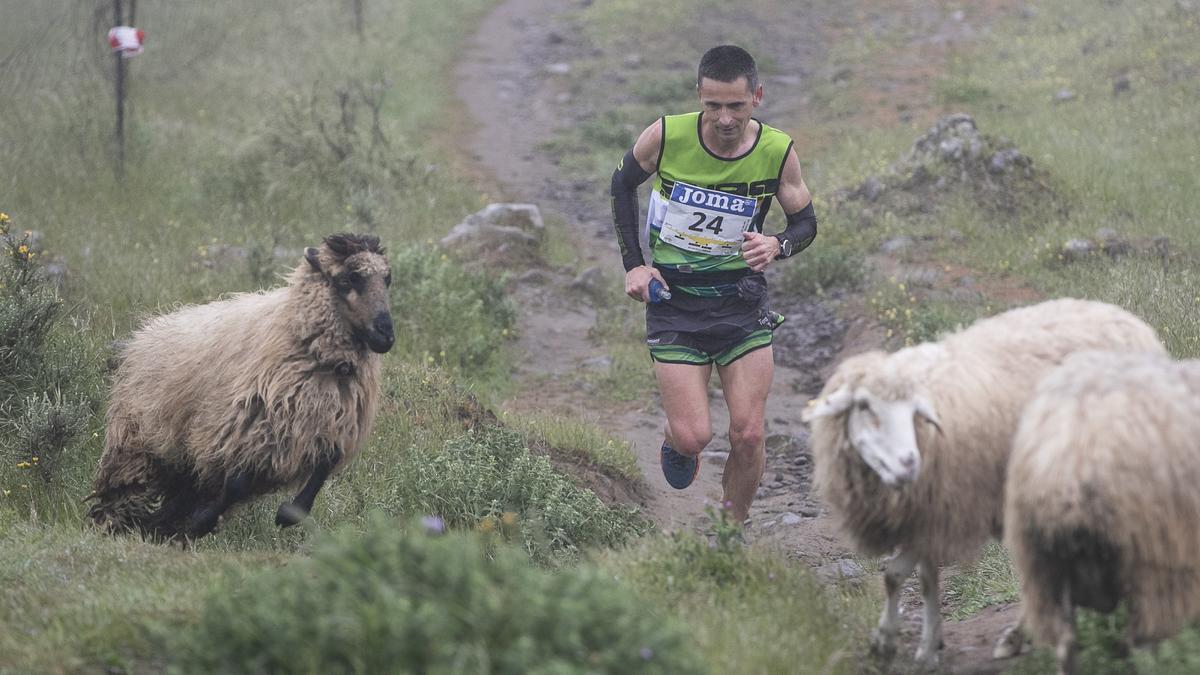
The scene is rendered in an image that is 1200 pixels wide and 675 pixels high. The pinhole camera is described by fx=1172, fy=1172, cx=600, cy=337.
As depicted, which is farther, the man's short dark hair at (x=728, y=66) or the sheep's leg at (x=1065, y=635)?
the man's short dark hair at (x=728, y=66)

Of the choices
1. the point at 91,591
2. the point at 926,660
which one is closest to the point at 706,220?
the point at 926,660

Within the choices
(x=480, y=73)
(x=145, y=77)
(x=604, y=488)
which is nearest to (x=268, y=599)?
(x=604, y=488)

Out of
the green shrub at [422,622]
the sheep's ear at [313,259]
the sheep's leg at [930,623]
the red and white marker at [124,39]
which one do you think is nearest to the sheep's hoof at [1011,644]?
the sheep's leg at [930,623]

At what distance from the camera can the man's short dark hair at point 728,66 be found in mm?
6004

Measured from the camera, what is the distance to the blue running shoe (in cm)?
679

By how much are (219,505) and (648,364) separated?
16.4ft

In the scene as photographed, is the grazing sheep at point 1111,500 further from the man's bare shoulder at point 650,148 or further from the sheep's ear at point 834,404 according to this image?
the man's bare shoulder at point 650,148

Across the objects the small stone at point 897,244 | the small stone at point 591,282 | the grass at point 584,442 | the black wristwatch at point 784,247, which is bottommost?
the grass at point 584,442

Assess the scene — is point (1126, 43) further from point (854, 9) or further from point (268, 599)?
point (268, 599)

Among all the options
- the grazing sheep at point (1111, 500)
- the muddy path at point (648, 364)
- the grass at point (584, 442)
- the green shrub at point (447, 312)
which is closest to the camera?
the grazing sheep at point (1111, 500)

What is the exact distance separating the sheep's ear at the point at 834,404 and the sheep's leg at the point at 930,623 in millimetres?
781

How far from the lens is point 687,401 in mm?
6418

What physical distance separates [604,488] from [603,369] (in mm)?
2712

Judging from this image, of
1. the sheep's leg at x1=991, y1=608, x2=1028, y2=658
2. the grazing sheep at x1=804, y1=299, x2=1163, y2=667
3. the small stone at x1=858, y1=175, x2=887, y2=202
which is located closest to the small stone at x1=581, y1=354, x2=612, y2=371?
the small stone at x1=858, y1=175, x2=887, y2=202
